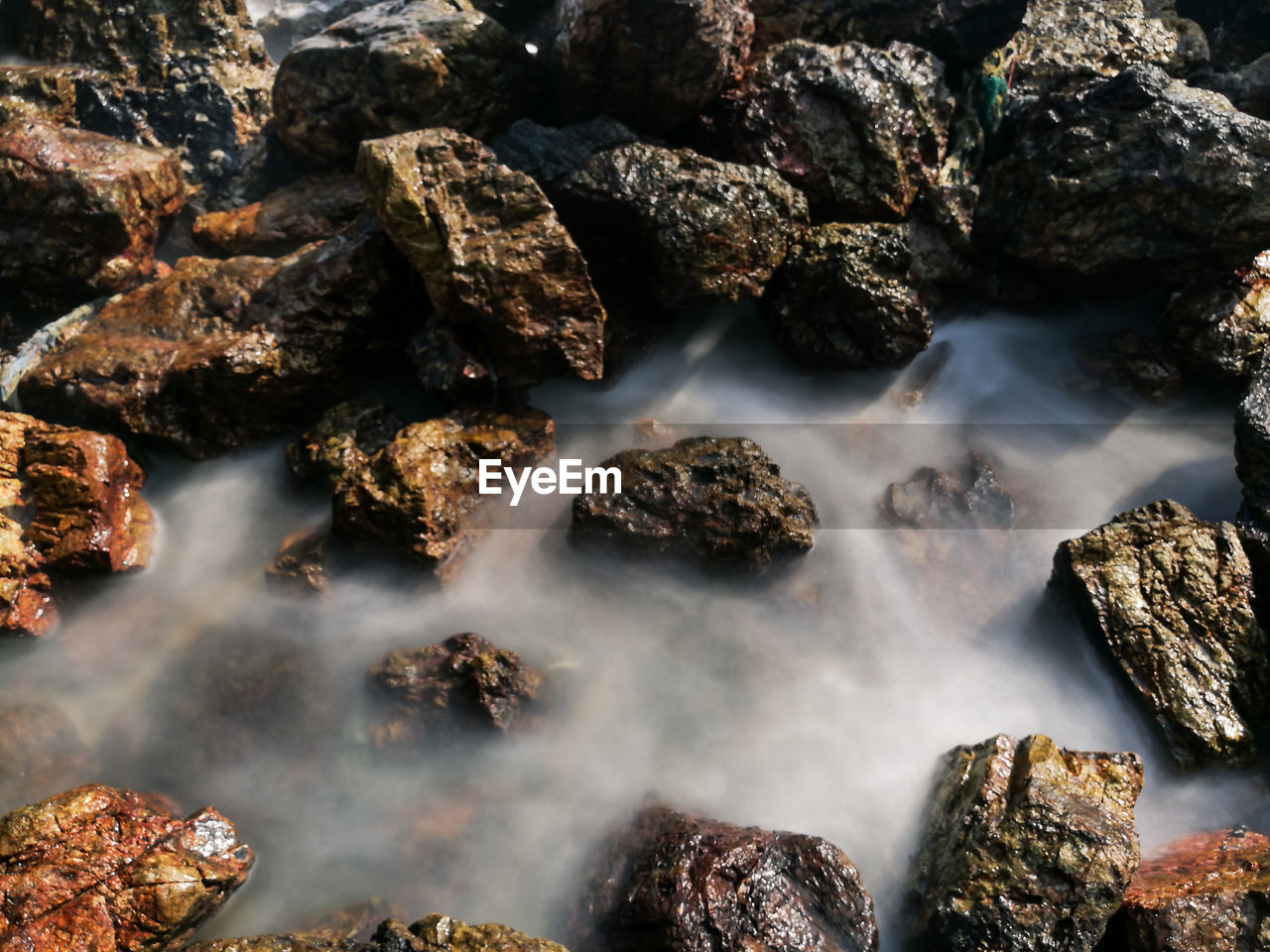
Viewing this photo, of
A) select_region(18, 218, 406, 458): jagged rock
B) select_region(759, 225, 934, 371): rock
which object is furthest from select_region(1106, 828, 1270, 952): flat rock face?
select_region(18, 218, 406, 458): jagged rock

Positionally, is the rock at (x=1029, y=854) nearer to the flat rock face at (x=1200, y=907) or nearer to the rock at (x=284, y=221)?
the flat rock face at (x=1200, y=907)

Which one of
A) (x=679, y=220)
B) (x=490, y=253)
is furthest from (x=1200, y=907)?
(x=490, y=253)

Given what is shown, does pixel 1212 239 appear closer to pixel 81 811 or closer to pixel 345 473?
pixel 345 473

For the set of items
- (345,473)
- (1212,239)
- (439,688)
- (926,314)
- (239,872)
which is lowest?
(239,872)

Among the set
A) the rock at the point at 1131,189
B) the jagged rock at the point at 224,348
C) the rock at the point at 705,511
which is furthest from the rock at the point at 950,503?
the jagged rock at the point at 224,348

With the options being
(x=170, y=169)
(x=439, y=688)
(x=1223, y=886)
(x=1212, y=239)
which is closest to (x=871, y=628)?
(x=1223, y=886)

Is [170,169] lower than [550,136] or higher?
lower

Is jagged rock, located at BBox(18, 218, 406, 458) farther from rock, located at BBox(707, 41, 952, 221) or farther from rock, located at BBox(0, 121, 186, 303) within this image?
rock, located at BBox(707, 41, 952, 221)

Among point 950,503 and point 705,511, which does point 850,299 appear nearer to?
point 950,503
